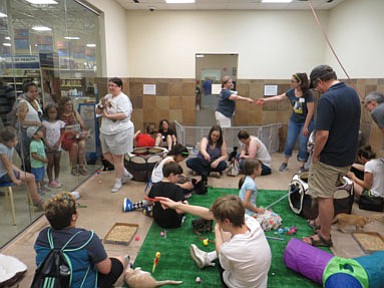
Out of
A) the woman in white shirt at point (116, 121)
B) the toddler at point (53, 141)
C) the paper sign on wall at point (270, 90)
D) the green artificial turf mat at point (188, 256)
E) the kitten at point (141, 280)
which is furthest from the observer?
the paper sign on wall at point (270, 90)

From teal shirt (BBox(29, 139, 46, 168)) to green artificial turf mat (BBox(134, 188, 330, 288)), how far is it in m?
1.38

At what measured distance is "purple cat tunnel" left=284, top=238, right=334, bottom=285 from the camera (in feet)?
6.81

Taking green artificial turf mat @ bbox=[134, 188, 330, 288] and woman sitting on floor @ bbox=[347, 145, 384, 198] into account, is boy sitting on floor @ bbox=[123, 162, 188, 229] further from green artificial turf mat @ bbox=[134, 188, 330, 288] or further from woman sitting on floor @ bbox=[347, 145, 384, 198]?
woman sitting on floor @ bbox=[347, 145, 384, 198]

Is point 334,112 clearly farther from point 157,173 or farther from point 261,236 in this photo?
point 157,173

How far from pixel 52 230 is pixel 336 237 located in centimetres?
246

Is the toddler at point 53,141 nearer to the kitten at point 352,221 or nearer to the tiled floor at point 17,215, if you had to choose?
the tiled floor at point 17,215

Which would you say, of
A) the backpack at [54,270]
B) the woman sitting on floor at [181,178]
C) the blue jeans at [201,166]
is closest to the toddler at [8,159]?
the woman sitting on floor at [181,178]

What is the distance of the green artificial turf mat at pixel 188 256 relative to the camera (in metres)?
2.15

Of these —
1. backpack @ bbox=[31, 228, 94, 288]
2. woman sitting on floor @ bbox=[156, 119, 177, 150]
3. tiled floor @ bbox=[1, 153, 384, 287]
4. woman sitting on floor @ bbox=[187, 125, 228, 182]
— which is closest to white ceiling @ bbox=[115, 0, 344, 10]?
woman sitting on floor @ bbox=[156, 119, 177, 150]

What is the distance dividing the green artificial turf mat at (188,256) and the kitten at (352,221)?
11.7 inches

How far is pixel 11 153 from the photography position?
8.78 ft

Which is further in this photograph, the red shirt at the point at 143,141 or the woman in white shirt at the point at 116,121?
the red shirt at the point at 143,141

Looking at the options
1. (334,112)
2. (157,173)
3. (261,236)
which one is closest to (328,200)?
(334,112)

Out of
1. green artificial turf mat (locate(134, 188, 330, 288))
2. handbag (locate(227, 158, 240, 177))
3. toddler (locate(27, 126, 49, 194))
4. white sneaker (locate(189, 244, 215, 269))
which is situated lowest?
green artificial turf mat (locate(134, 188, 330, 288))
